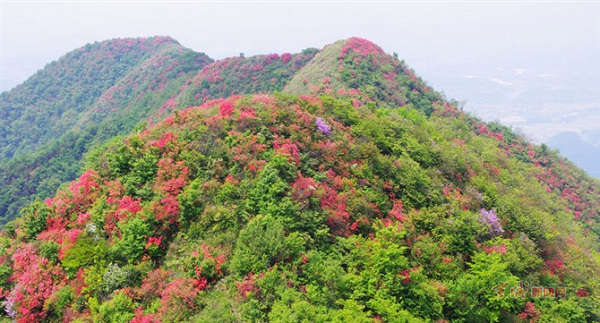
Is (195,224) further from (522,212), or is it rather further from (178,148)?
(522,212)

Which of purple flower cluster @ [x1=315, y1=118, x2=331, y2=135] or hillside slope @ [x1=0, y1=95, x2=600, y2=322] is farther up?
purple flower cluster @ [x1=315, y1=118, x2=331, y2=135]

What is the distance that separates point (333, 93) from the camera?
4841cm

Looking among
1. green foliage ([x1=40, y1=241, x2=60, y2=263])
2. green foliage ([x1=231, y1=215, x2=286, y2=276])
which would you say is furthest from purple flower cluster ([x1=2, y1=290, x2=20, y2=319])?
green foliage ([x1=231, y1=215, x2=286, y2=276])

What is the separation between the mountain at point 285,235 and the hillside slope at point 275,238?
0.09 meters

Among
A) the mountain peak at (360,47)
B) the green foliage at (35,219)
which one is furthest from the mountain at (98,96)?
the green foliage at (35,219)

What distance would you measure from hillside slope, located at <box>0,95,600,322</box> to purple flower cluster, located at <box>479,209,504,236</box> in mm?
88

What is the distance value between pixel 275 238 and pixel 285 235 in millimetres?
1117

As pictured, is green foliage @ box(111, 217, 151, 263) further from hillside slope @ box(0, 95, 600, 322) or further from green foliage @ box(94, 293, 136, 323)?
green foliage @ box(94, 293, 136, 323)

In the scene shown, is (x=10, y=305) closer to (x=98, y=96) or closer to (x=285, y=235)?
(x=285, y=235)

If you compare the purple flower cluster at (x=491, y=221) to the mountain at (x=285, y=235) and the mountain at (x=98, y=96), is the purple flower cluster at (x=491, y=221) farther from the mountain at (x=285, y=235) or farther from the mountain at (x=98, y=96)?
the mountain at (x=98, y=96)

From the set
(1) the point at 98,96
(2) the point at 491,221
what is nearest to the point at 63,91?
(1) the point at 98,96

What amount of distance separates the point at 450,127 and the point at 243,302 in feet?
133

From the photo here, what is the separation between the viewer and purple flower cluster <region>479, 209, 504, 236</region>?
19.6 metres

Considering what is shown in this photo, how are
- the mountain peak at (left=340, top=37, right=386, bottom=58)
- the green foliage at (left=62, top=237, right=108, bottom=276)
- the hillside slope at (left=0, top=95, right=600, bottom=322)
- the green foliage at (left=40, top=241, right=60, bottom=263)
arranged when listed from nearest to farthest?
the hillside slope at (left=0, top=95, right=600, bottom=322) < the green foliage at (left=62, top=237, right=108, bottom=276) < the green foliage at (left=40, top=241, right=60, bottom=263) < the mountain peak at (left=340, top=37, right=386, bottom=58)
